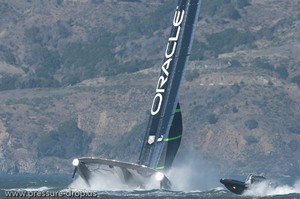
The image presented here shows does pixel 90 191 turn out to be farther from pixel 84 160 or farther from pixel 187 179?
pixel 187 179

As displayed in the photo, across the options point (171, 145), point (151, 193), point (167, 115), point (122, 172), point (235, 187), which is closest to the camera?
point (151, 193)

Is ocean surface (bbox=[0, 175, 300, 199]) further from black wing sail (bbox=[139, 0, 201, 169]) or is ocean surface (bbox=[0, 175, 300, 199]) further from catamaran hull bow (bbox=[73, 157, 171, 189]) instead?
black wing sail (bbox=[139, 0, 201, 169])

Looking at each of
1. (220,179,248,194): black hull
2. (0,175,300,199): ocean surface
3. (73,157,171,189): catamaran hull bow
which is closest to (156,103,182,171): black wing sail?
(73,157,171,189): catamaran hull bow

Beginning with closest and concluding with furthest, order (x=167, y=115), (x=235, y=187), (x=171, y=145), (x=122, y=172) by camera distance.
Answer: (x=122, y=172) < (x=235, y=187) < (x=167, y=115) < (x=171, y=145)

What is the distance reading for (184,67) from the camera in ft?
404

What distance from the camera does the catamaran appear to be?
121375mm

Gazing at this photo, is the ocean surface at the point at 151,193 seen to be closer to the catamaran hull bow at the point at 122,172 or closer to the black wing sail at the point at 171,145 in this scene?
the catamaran hull bow at the point at 122,172

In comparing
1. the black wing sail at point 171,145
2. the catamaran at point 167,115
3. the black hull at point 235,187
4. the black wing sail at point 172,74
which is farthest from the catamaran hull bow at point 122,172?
the black hull at point 235,187

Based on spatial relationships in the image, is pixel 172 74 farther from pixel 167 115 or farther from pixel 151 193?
pixel 151 193

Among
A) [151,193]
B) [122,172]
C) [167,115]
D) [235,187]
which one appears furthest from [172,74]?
[151,193]

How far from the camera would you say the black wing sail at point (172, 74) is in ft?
401

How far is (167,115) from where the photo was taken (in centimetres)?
12244

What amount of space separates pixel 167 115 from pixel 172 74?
3.05 metres

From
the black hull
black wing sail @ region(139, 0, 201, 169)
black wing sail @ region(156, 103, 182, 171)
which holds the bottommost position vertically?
the black hull
